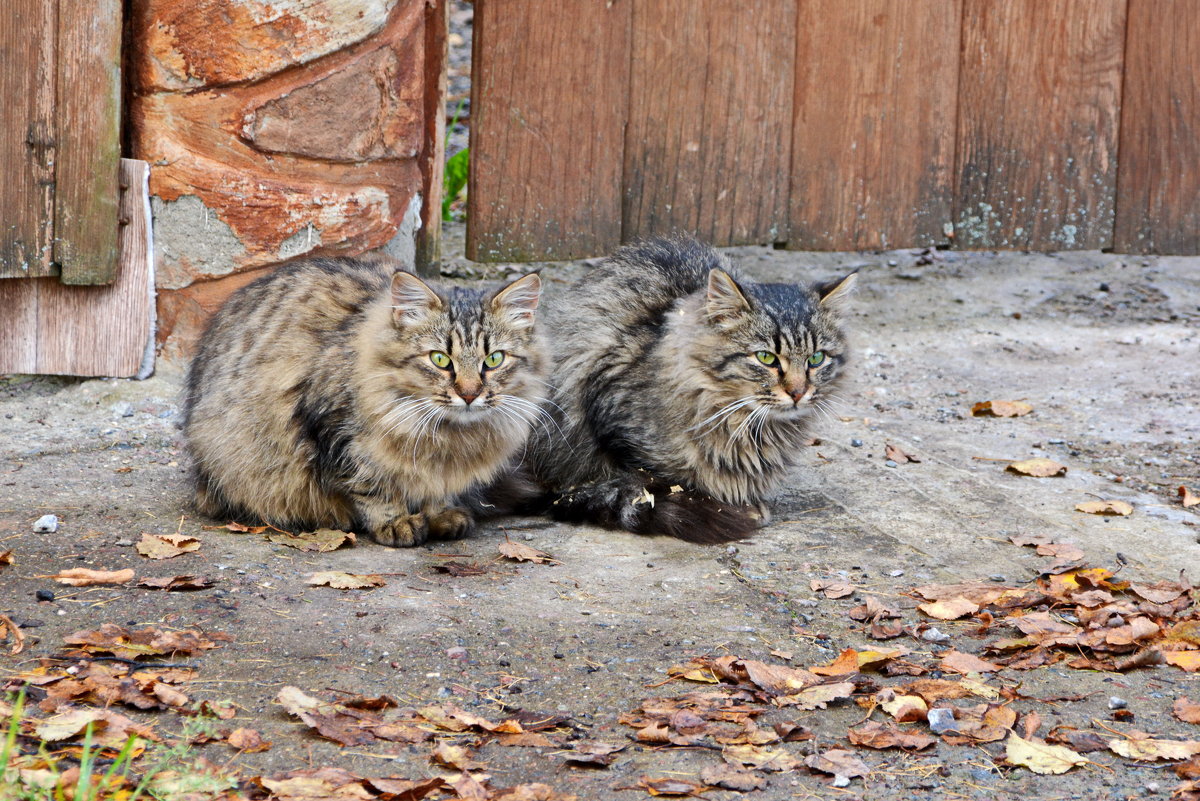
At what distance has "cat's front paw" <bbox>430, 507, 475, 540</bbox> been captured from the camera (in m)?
4.55

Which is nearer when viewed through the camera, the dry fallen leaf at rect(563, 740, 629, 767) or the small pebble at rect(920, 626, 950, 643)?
the dry fallen leaf at rect(563, 740, 629, 767)

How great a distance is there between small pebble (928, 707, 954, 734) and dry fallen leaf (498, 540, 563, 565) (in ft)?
5.07

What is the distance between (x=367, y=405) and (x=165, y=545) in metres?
0.80

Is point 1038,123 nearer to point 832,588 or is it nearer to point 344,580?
point 832,588

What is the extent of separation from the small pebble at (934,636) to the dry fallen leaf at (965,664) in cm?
14

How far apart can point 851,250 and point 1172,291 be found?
6.91 ft

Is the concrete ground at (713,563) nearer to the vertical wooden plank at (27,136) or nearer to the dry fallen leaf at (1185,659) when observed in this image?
the dry fallen leaf at (1185,659)

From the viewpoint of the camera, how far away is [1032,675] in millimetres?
3461

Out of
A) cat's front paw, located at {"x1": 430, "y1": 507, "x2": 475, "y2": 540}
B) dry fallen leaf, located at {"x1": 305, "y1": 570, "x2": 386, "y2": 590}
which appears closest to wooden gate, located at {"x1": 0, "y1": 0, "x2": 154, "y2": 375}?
cat's front paw, located at {"x1": 430, "y1": 507, "x2": 475, "y2": 540}

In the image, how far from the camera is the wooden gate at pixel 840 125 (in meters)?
6.37

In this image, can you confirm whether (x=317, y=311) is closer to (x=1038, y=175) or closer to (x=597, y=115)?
(x=597, y=115)

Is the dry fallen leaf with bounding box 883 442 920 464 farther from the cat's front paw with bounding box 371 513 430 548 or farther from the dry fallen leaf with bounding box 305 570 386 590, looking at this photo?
the dry fallen leaf with bounding box 305 570 386 590

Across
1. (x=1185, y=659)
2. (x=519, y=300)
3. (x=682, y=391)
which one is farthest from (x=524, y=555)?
(x=1185, y=659)

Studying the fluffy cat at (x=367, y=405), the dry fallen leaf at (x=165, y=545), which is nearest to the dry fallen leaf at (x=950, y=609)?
the fluffy cat at (x=367, y=405)
